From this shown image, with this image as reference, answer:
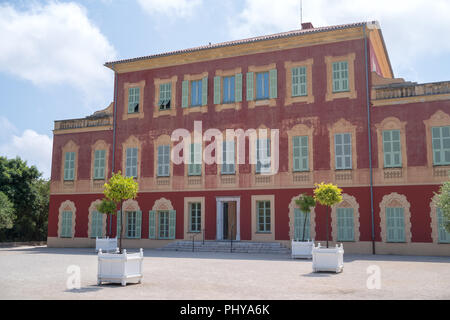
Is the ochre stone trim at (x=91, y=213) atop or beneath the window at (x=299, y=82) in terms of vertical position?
beneath

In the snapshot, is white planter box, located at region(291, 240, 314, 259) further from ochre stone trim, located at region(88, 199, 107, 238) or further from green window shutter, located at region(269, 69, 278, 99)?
ochre stone trim, located at region(88, 199, 107, 238)

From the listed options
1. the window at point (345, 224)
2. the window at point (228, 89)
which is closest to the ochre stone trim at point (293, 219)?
the window at point (345, 224)

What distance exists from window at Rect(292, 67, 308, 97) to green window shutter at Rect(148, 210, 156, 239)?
993cm

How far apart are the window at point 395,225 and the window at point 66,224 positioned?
17719mm

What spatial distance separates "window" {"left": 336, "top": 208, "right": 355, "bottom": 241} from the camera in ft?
70.0

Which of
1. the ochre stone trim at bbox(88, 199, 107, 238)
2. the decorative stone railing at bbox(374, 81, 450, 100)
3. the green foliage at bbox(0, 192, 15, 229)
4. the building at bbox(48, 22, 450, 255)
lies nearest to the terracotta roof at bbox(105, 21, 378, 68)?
the building at bbox(48, 22, 450, 255)

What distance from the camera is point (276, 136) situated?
76.0 ft

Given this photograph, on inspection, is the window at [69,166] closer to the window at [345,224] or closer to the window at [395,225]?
the window at [345,224]

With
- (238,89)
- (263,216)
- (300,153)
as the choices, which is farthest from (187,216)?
(238,89)

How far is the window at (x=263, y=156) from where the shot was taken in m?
23.2

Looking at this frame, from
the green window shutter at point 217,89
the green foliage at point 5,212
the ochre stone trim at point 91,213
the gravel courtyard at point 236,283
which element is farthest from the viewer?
the green foliage at point 5,212

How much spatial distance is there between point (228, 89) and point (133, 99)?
5.97 metres
